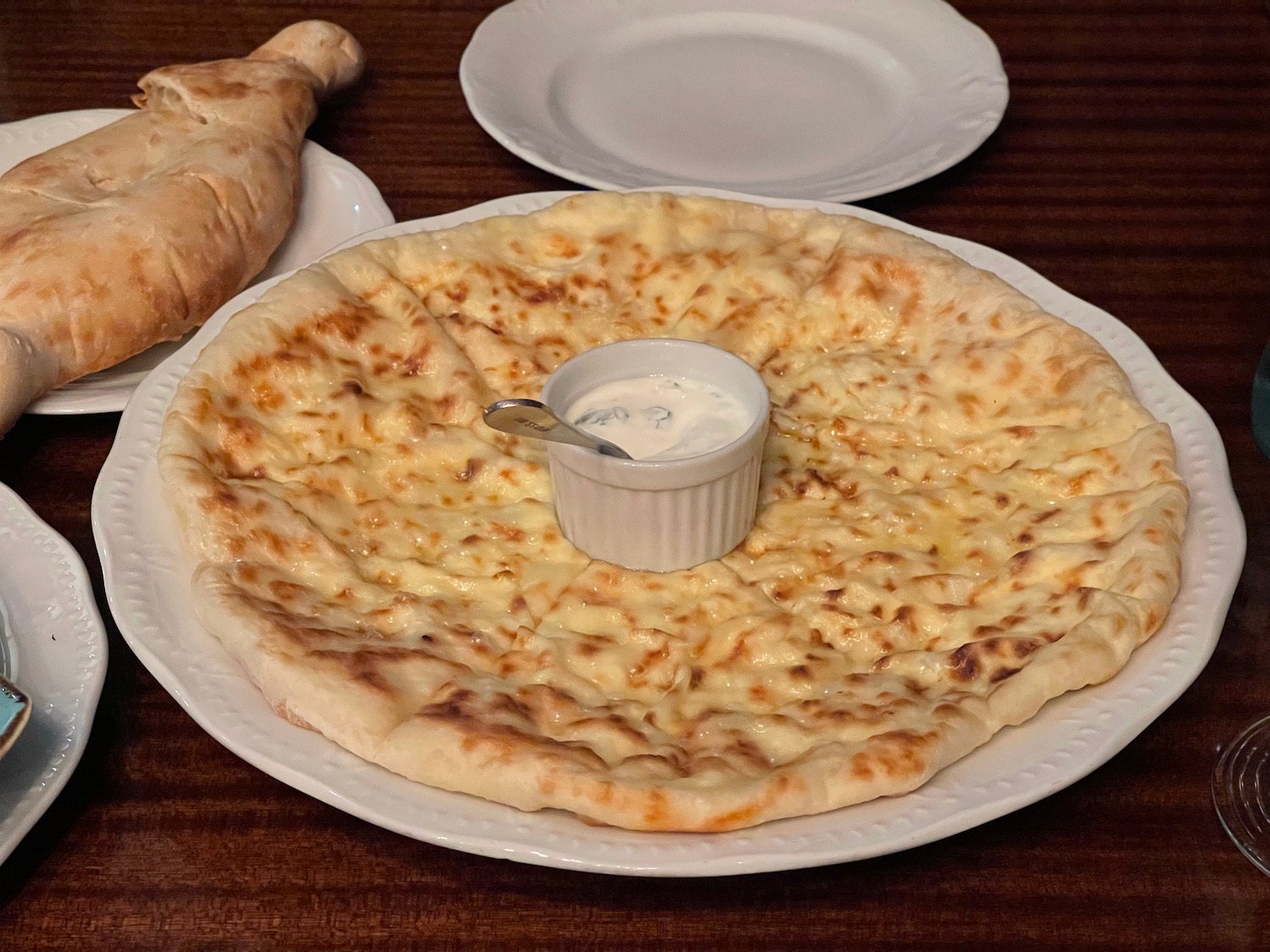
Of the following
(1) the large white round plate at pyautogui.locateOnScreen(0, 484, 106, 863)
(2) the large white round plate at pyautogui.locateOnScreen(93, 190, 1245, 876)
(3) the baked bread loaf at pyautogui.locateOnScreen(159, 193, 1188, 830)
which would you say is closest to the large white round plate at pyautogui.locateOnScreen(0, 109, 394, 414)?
(3) the baked bread loaf at pyautogui.locateOnScreen(159, 193, 1188, 830)

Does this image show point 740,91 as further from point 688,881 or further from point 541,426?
point 688,881

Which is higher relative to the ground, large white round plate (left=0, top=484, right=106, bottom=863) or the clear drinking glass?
large white round plate (left=0, top=484, right=106, bottom=863)

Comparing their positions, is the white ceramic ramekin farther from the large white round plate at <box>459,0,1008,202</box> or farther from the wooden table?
the large white round plate at <box>459,0,1008,202</box>

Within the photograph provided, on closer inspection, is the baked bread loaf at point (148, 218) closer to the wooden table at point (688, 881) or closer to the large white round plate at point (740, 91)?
the wooden table at point (688, 881)

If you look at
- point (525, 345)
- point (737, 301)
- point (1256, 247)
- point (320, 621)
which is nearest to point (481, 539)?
point (320, 621)

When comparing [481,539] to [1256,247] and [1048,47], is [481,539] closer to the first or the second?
[1256,247]

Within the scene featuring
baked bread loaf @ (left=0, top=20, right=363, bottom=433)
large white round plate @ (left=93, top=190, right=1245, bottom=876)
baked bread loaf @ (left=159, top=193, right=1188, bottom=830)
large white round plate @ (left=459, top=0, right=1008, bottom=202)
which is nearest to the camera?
large white round plate @ (left=93, top=190, right=1245, bottom=876)
